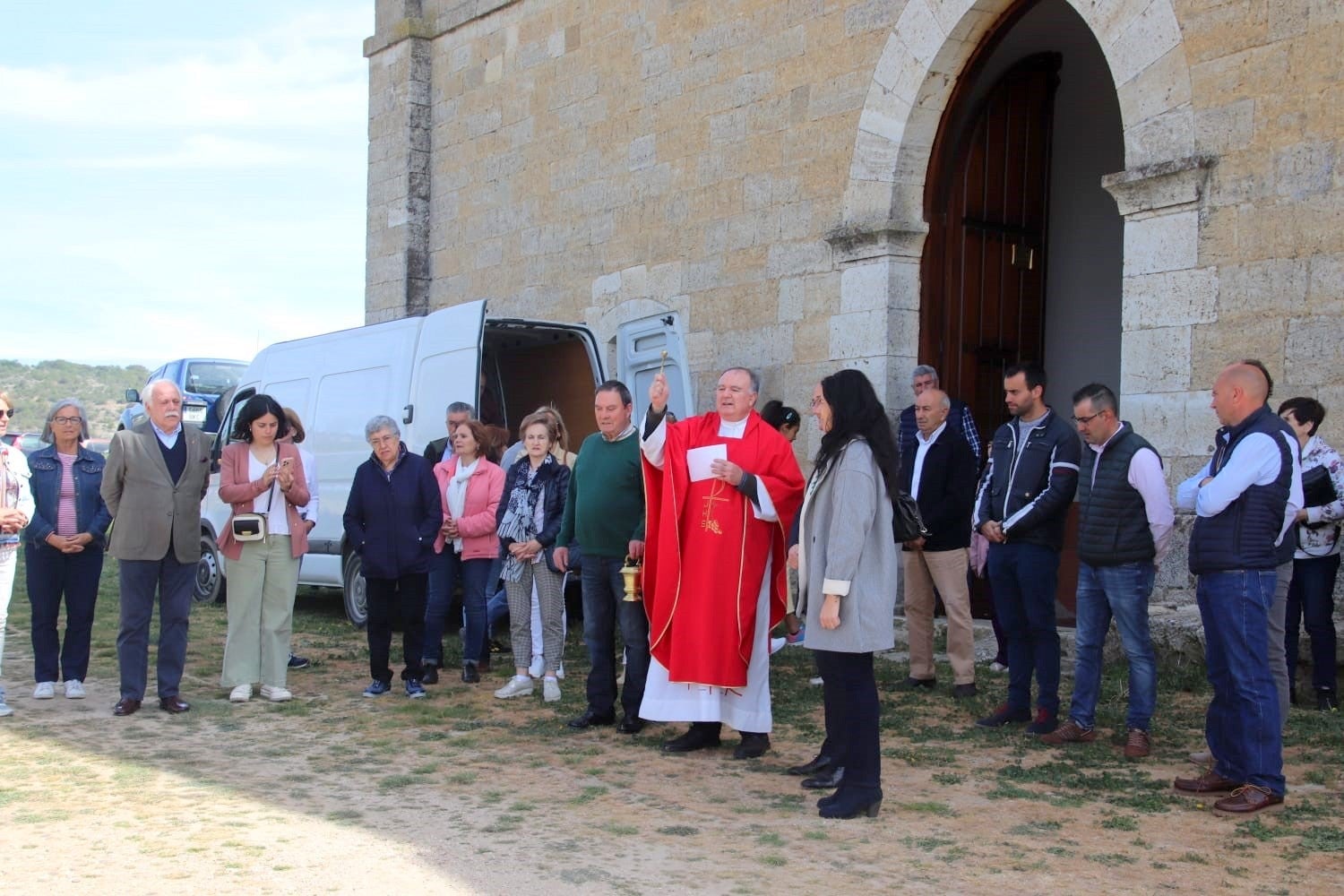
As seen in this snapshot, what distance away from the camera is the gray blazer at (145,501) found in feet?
22.1

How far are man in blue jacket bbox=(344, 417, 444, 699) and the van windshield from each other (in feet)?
40.5

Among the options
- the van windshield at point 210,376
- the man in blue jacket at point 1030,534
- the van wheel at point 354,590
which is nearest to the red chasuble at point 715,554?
the man in blue jacket at point 1030,534

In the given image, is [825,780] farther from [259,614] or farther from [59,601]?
[59,601]

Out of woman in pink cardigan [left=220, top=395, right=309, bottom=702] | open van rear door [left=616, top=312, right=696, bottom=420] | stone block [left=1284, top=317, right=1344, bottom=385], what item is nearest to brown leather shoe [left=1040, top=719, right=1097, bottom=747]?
stone block [left=1284, top=317, right=1344, bottom=385]

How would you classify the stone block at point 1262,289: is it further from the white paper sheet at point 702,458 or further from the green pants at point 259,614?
the green pants at point 259,614

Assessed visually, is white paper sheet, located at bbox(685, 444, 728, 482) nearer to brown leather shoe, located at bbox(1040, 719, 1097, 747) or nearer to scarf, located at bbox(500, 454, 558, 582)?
scarf, located at bbox(500, 454, 558, 582)

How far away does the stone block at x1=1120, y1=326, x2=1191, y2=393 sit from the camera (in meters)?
7.60

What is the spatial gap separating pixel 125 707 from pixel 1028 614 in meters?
4.43

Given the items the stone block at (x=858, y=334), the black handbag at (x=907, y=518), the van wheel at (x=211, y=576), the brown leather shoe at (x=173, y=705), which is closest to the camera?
the black handbag at (x=907, y=518)

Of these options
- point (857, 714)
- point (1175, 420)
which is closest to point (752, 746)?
point (857, 714)

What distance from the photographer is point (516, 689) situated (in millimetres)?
7383

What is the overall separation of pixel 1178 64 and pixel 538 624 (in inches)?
189

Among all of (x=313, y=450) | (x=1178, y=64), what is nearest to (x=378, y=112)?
(x=313, y=450)

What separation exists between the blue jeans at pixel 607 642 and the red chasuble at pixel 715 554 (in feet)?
1.54
